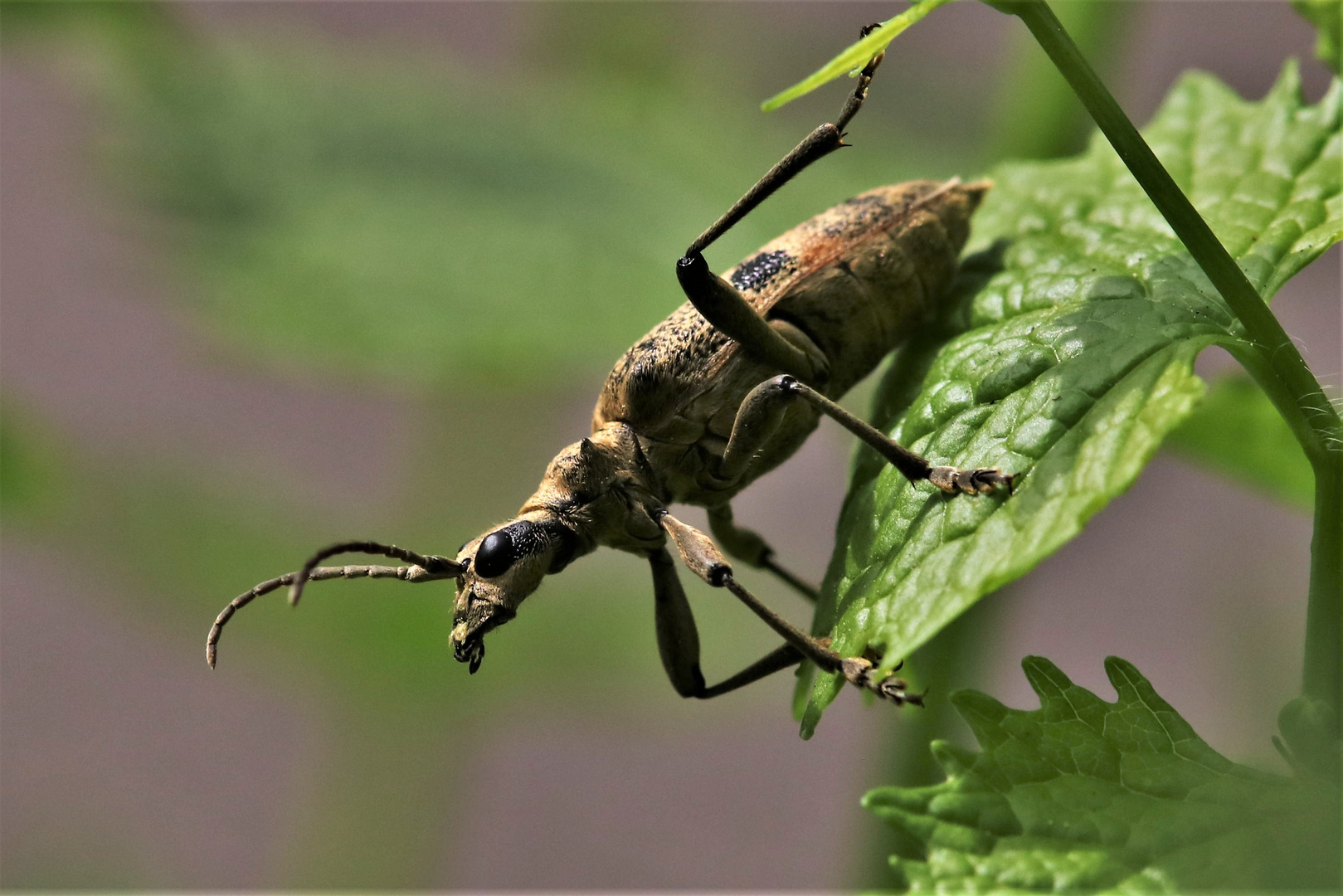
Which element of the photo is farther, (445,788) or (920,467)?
(445,788)

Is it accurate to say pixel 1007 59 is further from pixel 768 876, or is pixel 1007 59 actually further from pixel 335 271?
pixel 768 876

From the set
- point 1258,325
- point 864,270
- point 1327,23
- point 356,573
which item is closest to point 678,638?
point 356,573

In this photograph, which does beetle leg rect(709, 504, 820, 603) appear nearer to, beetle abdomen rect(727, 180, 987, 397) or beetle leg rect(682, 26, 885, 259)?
beetle abdomen rect(727, 180, 987, 397)

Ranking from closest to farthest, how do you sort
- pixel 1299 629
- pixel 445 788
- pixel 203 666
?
pixel 1299 629 < pixel 445 788 < pixel 203 666

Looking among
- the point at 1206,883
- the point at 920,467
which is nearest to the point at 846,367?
the point at 920,467

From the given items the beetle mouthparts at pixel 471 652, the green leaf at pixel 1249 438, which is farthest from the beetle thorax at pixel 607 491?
the green leaf at pixel 1249 438

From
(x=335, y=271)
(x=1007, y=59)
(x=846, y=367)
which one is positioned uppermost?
(x=335, y=271)

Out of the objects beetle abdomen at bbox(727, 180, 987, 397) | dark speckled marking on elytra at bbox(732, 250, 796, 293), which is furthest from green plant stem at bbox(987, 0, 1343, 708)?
dark speckled marking on elytra at bbox(732, 250, 796, 293)
